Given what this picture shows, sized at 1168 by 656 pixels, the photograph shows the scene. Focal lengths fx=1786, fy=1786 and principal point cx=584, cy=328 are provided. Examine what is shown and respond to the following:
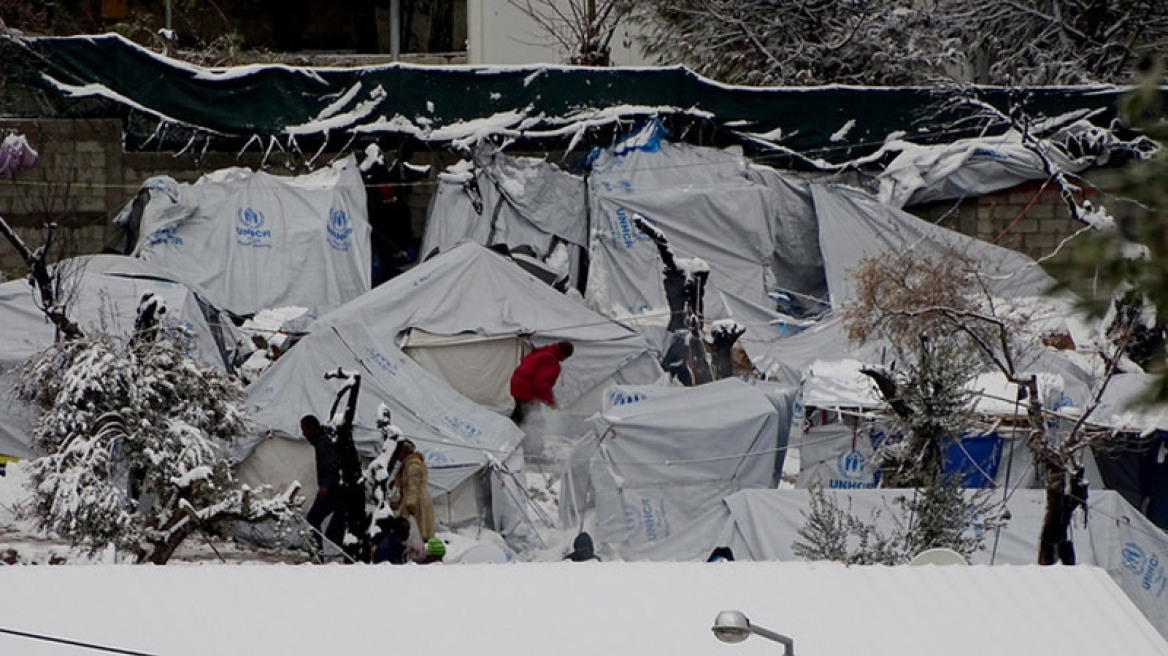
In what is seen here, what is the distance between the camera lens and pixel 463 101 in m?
19.4

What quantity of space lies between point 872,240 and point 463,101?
467 centimetres

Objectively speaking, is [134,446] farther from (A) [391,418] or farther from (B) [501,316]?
(B) [501,316]

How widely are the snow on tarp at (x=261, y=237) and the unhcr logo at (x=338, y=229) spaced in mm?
10

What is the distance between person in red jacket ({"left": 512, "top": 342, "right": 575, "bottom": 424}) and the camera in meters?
16.2

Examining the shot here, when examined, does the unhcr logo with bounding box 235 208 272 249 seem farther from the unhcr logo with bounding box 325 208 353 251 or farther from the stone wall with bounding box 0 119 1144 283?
the stone wall with bounding box 0 119 1144 283

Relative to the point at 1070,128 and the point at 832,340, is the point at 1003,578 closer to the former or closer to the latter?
the point at 832,340

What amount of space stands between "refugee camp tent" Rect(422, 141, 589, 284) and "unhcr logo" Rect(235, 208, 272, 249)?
1.68 m

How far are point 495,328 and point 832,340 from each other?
10.4 ft

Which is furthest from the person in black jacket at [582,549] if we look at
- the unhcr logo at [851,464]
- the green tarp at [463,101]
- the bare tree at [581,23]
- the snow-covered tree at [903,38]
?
the snow-covered tree at [903,38]

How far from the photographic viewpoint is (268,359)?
647 inches

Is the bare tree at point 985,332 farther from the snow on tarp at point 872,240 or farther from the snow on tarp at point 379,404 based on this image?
the snow on tarp at point 379,404

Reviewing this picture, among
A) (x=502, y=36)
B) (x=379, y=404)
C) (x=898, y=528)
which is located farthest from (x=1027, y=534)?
(x=502, y=36)

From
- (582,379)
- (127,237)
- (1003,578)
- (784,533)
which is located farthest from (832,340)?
(1003,578)

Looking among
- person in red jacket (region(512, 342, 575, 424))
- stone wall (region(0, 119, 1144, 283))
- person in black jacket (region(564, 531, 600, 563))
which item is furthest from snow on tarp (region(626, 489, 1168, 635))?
stone wall (region(0, 119, 1144, 283))
